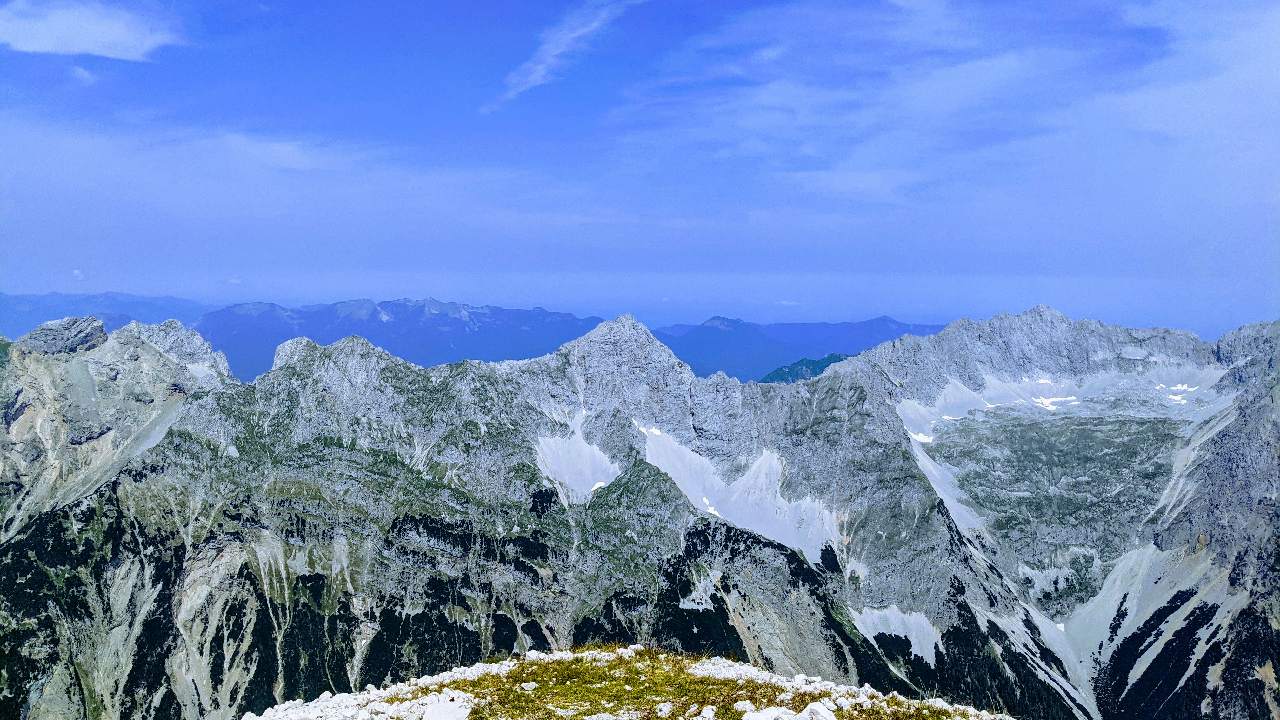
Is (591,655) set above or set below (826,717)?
below

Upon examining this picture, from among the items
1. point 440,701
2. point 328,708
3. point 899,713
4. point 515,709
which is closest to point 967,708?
point 899,713

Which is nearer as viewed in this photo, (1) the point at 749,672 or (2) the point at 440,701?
(2) the point at 440,701

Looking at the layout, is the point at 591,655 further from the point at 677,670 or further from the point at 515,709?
the point at 515,709

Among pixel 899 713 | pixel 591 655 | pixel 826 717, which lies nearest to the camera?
pixel 826 717

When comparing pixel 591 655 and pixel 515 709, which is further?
pixel 591 655

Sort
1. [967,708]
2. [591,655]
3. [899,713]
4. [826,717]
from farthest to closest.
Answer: [591,655]
[967,708]
[899,713]
[826,717]

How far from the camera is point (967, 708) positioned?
46.8 meters

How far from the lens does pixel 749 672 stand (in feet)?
191

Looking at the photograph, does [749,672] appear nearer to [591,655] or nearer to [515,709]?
[591,655]

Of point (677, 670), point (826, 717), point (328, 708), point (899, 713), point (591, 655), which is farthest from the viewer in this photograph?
point (591, 655)

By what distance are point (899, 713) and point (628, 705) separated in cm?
1425

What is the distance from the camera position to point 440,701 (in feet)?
158

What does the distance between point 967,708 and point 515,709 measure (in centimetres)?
2433

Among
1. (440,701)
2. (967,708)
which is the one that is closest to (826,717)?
(967,708)
